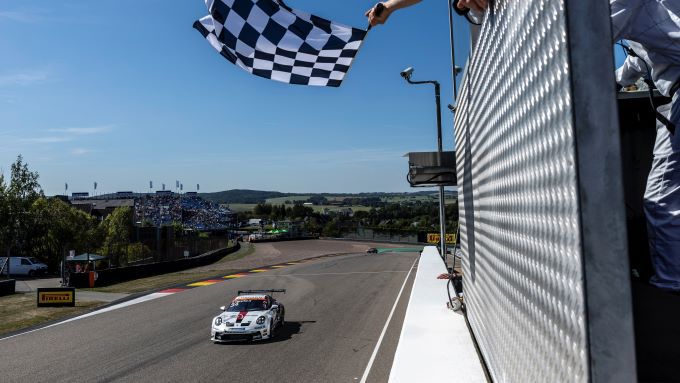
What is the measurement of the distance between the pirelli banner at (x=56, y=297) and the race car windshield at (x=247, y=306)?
9697 millimetres

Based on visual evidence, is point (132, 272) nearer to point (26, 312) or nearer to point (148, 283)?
point (148, 283)

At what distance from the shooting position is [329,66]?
21.6ft

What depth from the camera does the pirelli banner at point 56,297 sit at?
65.7 ft

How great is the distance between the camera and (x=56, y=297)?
2011cm

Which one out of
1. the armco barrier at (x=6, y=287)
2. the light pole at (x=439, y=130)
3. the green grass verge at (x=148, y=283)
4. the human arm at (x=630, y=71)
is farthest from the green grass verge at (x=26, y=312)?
the human arm at (x=630, y=71)

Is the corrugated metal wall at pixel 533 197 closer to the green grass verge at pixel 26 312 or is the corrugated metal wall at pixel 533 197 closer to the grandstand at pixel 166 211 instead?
the green grass verge at pixel 26 312

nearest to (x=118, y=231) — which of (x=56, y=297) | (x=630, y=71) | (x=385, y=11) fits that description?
(x=56, y=297)

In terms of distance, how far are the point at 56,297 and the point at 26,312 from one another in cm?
130

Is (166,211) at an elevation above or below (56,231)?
above

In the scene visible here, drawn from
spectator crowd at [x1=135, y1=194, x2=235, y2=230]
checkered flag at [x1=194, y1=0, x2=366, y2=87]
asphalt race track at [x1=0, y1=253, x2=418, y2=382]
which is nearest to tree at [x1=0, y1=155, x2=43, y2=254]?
asphalt race track at [x1=0, y1=253, x2=418, y2=382]

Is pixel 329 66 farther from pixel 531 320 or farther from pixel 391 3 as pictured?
pixel 531 320

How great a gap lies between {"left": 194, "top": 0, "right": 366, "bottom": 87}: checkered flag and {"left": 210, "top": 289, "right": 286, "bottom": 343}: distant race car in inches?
321

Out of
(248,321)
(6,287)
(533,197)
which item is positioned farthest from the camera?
(6,287)

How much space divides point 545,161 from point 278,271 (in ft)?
109
